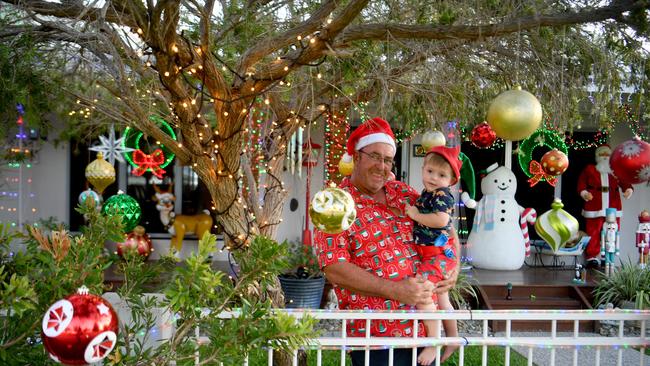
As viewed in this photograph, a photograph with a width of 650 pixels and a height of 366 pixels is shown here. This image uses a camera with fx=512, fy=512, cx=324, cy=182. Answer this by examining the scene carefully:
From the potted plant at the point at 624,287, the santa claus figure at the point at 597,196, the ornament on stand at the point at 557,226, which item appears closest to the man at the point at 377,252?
the potted plant at the point at 624,287

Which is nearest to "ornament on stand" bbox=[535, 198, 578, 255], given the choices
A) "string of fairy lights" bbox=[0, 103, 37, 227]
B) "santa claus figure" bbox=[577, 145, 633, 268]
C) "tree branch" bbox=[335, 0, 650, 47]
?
"santa claus figure" bbox=[577, 145, 633, 268]

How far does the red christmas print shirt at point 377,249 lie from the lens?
2.20 m

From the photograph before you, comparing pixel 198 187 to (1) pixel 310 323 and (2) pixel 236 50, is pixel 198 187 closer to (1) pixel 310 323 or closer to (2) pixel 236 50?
(2) pixel 236 50

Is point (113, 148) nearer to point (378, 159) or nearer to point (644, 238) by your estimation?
point (378, 159)

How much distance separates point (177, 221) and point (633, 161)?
20.5 ft

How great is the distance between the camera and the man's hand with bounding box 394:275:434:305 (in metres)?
2.14

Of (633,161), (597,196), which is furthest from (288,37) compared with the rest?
(597,196)

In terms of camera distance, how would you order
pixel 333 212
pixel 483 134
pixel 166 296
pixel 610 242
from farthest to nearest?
1. pixel 610 242
2. pixel 483 134
3. pixel 333 212
4. pixel 166 296

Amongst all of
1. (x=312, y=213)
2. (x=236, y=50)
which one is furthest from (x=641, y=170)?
(x=236, y=50)

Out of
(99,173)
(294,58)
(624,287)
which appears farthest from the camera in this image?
(99,173)

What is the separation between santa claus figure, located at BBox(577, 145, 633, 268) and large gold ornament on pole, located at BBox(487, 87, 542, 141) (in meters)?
5.93

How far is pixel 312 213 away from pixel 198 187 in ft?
22.6

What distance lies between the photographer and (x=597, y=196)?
803 centimetres

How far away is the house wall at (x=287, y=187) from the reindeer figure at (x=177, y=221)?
0.39 m
